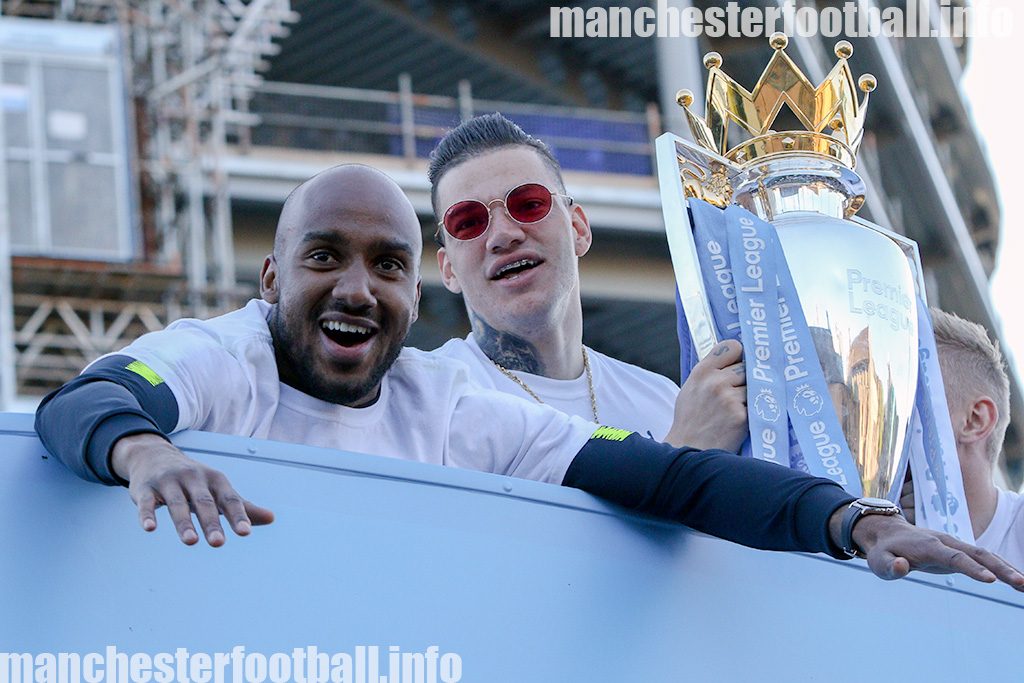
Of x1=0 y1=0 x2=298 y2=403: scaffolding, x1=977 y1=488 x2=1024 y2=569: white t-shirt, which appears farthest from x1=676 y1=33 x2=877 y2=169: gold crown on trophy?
x1=0 y1=0 x2=298 y2=403: scaffolding

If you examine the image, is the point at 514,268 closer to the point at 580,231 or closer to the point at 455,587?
the point at 580,231

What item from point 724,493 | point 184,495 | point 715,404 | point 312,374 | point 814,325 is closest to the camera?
point 184,495

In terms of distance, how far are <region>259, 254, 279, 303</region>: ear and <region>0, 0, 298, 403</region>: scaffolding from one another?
1287 centimetres

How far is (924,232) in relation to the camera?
20.7 meters

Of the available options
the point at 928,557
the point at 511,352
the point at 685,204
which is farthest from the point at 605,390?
the point at 928,557

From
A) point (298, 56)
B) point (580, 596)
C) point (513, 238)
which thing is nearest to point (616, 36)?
point (298, 56)

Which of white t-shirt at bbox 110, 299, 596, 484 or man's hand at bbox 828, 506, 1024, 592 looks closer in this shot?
man's hand at bbox 828, 506, 1024, 592

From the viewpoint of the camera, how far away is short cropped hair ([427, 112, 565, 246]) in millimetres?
3100

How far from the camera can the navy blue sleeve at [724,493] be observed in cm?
185

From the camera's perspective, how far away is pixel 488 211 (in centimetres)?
299

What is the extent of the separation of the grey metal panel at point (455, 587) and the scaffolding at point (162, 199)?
44.1 feet

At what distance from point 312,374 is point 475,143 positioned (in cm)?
101

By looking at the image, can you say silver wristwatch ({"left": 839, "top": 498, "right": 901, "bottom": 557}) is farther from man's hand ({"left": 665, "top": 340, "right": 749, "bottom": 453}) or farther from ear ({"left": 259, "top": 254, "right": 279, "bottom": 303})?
ear ({"left": 259, "top": 254, "right": 279, "bottom": 303})

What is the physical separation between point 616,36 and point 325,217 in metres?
17.5
